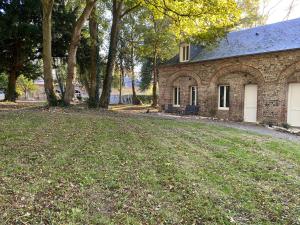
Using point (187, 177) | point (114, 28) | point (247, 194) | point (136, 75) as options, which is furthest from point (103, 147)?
Result: point (136, 75)

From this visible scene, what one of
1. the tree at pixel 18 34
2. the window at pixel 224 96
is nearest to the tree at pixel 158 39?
the tree at pixel 18 34

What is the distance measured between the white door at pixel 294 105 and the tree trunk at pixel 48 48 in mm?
13106

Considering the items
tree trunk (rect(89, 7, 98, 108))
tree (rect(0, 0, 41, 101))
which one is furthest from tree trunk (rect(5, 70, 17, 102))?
tree trunk (rect(89, 7, 98, 108))

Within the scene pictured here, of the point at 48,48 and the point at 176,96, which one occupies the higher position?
the point at 48,48

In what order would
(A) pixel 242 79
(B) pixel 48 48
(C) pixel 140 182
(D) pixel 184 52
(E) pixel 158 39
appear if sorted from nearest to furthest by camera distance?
(C) pixel 140 182, (B) pixel 48 48, (A) pixel 242 79, (D) pixel 184 52, (E) pixel 158 39

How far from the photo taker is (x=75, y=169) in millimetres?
5945

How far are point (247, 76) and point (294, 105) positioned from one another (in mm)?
3577

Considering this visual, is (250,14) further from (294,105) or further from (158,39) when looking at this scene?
(294,105)

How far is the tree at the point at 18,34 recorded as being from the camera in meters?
25.1

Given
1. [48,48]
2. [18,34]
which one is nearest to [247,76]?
[48,48]

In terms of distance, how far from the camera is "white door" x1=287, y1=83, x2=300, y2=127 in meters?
18.2

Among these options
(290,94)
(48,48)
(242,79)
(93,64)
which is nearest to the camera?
(48,48)

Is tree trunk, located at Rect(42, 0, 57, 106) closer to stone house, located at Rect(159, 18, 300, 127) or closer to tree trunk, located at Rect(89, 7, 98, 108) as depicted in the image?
tree trunk, located at Rect(89, 7, 98, 108)

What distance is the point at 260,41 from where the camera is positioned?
2139 cm
